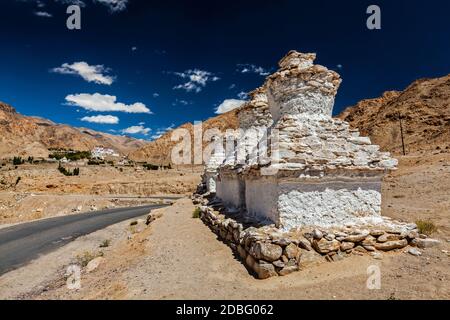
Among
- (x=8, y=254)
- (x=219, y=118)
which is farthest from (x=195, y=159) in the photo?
(x=8, y=254)

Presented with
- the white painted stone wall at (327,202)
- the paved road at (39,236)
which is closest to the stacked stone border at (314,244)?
the white painted stone wall at (327,202)

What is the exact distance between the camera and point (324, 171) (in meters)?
7.88

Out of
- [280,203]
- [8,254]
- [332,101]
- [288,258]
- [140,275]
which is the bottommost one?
[8,254]

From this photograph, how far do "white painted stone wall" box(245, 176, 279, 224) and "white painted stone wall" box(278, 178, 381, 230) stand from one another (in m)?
0.29

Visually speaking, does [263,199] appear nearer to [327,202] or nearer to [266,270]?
[327,202]

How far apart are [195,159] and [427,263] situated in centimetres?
8681

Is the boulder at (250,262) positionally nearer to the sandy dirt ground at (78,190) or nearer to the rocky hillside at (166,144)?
the sandy dirt ground at (78,190)

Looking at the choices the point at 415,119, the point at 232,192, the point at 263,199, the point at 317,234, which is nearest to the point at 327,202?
the point at 317,234

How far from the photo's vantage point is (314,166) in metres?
7.71

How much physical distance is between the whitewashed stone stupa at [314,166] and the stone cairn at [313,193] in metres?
A: 0.02

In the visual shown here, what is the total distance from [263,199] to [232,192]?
445 cm

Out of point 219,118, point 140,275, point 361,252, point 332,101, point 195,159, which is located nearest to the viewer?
point 361,252
